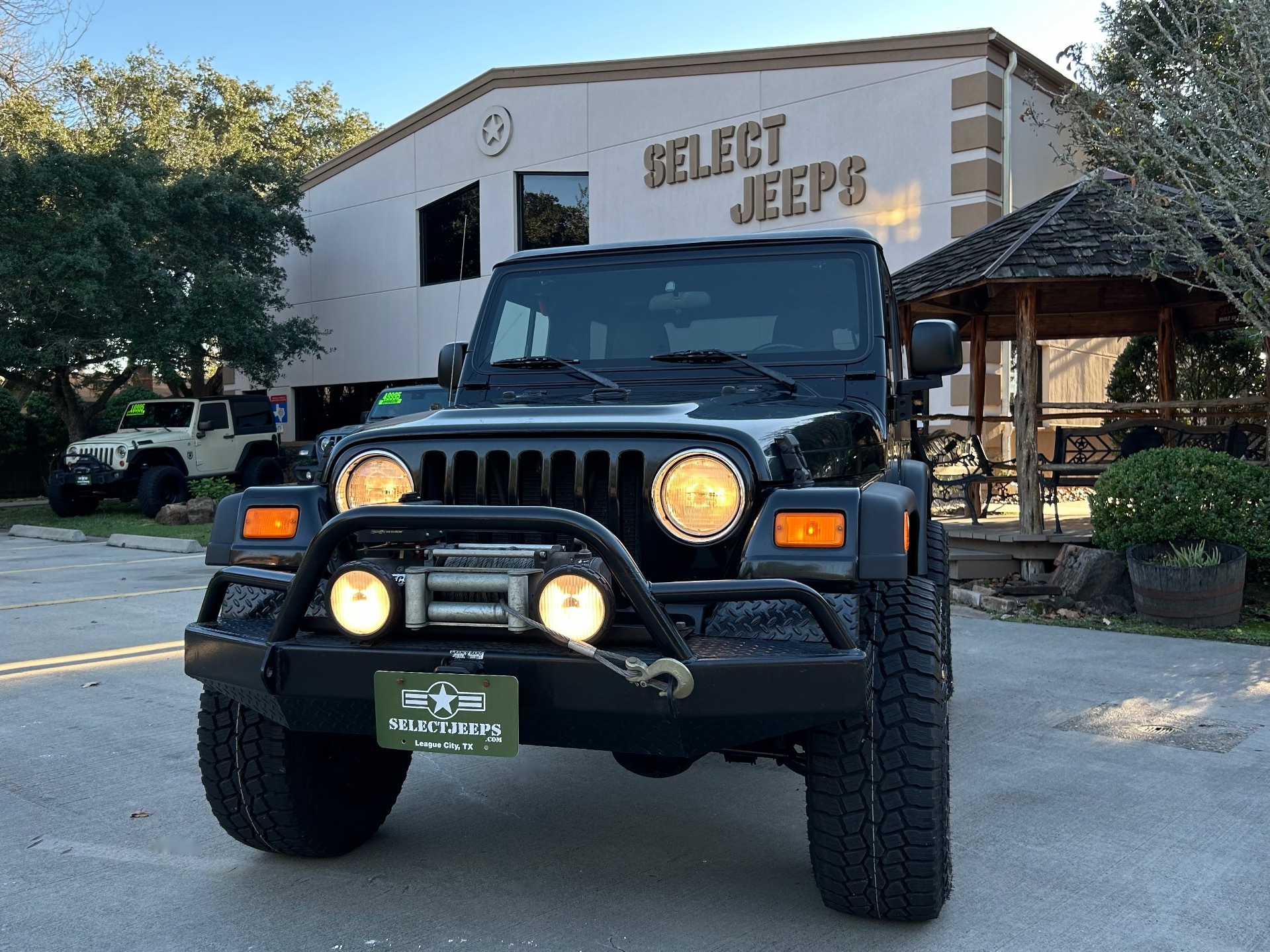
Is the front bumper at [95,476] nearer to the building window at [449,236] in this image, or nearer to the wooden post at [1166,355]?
the building window at [449,236]

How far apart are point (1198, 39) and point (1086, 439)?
442 centimetres

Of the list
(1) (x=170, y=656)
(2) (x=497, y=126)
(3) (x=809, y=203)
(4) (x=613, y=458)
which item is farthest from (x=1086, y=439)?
(2) (x=497, y=126)

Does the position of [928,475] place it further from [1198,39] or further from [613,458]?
[1198,39]

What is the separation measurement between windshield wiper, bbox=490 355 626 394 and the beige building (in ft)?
23.0

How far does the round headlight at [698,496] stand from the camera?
2.88 metres

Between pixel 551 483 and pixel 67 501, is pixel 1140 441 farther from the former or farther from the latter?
pixel 67 501

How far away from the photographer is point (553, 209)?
20.1 m

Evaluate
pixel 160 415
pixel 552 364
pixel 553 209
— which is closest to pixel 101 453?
pixel 160 415

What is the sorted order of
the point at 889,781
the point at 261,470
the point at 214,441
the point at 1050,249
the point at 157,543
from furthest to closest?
the point at 261,470
the point at 214,441
the point at 157,543
the point at 1050,249
the point at 889,781

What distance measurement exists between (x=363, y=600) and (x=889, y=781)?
1339mm

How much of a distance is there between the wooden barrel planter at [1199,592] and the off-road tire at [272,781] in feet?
19.6

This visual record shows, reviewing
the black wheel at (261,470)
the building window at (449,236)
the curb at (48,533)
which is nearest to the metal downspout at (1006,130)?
the building window at (449,236)

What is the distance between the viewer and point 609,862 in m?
3.48

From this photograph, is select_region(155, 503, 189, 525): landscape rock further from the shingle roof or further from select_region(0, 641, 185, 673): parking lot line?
→ the shingle roof
